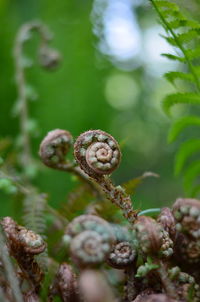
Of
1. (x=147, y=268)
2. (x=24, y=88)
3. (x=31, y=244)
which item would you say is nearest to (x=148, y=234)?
(x=147, y=268)

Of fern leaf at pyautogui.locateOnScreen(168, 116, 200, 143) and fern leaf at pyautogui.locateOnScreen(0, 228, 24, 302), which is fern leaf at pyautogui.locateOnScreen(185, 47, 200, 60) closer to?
fern leaf at pyautogui.locateOnScreen(168, 116, 200, 143)

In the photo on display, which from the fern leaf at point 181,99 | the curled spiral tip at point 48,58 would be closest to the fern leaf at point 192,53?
the fern leaf at point 181,99

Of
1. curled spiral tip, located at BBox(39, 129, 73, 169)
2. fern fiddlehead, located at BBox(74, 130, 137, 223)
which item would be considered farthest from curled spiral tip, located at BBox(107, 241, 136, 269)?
curled spiral tip, located at BBox(39, 129, 73, 169)

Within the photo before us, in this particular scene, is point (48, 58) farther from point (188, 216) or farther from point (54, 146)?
point (188, 216)

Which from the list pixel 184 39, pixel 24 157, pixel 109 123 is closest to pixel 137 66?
pixel 109 123

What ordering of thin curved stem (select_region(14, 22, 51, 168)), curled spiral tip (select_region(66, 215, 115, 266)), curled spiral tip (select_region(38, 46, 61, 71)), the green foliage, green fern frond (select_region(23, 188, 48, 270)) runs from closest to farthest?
curled spiral tip (select_region(66, 215, 115, 266)) → the green foliage → green fern frond (select_region(23, 188, 48, 270)) → thin curved stem (select_region(14, 22, 51, 168)) → curled spiral tip (select_region(38, 46, 61, 71))

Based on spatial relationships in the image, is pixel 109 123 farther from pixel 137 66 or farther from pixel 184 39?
pixel 137 66
